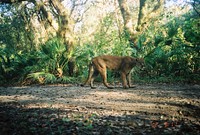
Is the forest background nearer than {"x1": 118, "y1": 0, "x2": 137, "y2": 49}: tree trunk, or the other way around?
the forest background

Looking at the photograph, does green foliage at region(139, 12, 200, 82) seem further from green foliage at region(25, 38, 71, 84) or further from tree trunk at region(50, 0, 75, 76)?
green foliage at region(25, 38, 71, 84)

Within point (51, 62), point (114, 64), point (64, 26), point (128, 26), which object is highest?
point (128, 26)

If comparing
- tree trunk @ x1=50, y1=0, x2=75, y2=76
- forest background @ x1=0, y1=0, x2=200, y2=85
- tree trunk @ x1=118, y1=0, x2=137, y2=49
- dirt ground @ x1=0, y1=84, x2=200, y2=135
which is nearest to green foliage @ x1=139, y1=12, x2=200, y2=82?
forest background @ x1=0, y1=0, x2=200, y2=85

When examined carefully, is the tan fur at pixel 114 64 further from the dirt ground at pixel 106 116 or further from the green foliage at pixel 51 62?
the green foliage at pixel 51 62

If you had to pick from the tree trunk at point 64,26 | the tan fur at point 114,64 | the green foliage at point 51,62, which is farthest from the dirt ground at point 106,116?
the tree trunk at point 64,26

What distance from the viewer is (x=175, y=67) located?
43.8 ft

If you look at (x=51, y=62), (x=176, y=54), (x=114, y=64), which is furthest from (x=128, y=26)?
(x=114, y=64)

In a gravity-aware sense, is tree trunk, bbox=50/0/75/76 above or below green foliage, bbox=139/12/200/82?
above

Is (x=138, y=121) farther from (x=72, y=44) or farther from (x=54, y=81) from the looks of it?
(x=72, y=44)

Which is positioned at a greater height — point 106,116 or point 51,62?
point 51,62

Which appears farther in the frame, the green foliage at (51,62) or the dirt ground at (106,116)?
the green foliage at (51,62)

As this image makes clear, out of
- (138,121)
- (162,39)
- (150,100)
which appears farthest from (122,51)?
(138,121)

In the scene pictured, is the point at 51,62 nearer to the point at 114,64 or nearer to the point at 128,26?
the point at 114,64

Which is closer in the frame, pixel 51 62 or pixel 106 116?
pixel 106 116
